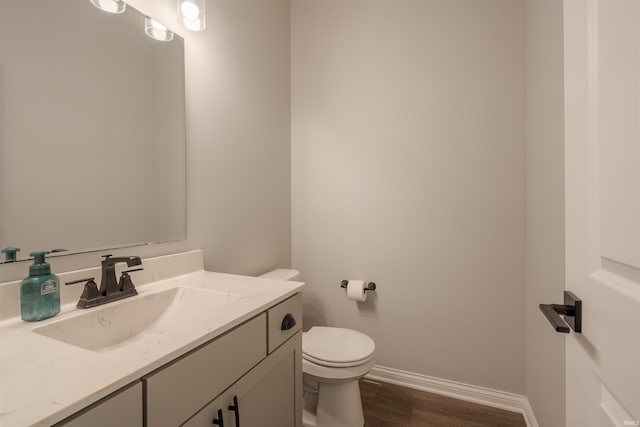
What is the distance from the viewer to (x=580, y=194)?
1.82 ft

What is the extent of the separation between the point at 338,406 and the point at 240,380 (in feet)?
2.91

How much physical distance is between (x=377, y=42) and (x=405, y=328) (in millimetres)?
1894

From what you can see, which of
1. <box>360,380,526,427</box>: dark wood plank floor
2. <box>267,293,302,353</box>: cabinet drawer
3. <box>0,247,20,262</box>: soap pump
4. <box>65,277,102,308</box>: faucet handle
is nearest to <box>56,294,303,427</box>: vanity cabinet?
<box>267,293,302,353</box>: cabinet drawer

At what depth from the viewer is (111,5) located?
1013mm

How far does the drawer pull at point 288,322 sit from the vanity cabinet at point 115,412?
0.50 meters

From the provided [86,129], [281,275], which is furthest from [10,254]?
[281,275]

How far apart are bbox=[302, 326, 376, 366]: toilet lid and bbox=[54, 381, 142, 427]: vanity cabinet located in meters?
1.00

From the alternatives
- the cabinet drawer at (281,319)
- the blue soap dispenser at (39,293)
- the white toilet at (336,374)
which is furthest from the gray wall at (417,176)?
the blue soap dispenser at (39,293)

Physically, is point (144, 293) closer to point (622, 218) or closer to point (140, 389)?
point (140, 389)

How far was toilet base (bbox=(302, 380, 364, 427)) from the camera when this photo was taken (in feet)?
4.77

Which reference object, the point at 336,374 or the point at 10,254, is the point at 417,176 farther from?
the point at 10,254

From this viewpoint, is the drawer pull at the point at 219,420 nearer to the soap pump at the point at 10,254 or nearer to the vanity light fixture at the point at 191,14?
the soap pump at the point at 10,254

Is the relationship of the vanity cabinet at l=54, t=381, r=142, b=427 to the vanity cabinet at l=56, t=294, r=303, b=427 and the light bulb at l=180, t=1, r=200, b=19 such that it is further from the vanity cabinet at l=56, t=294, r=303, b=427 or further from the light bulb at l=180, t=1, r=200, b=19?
the light bulb at l=180, t=1, r=200, b=19

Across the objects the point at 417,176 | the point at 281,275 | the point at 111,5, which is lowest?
the point at 281,275
